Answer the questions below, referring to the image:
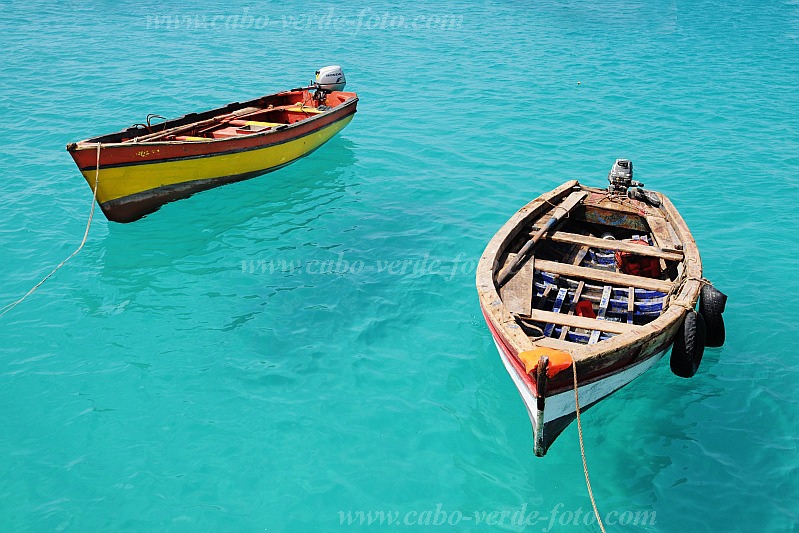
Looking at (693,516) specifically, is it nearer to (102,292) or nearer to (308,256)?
(308,256)

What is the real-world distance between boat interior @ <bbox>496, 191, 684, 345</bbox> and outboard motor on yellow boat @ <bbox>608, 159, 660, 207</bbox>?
8.4 inches

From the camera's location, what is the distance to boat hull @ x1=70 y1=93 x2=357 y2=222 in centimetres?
1380

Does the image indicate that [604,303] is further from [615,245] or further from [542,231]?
[542,231]

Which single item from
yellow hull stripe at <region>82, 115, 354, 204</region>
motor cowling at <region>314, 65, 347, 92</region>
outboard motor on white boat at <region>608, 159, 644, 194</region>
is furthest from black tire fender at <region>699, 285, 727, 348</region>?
motor cowling at <region>314, 65, 347, 92</region>

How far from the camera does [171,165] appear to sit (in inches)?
585

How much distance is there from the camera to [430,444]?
9.16 meters

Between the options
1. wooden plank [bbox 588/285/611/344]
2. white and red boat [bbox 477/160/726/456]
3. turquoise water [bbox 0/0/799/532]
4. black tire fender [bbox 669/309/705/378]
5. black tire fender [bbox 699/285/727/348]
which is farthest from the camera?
black tire fender [bbox 699/285/727/348]

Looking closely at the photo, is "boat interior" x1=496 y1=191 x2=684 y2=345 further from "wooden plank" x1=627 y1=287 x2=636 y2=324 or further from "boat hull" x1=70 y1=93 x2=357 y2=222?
"boat hull" x1=70 y1=93 x2=357 y2=222

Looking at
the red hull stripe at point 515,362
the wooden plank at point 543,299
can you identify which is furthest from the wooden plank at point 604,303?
the red hull stripe at point 515,362

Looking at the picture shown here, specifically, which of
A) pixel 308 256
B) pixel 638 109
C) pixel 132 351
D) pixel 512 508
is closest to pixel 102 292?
pixel 132 351

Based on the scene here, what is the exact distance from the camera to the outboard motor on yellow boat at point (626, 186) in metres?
12.3

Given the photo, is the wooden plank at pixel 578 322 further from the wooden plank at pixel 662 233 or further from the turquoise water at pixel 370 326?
the wooden plank at pixel 662 233

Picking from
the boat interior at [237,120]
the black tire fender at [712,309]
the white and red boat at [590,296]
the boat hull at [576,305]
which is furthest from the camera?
the boat interior at [237,120]

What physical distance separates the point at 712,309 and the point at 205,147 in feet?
37.3
